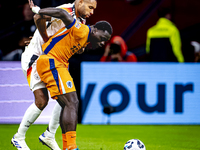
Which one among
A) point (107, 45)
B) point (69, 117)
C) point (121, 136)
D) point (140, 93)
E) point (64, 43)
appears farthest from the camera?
point (107, 45)

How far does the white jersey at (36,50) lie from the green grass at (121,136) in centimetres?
107

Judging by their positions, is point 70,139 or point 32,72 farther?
point 32,72

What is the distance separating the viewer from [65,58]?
411 centimetres

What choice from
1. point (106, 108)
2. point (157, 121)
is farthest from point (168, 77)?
point (106, 108)

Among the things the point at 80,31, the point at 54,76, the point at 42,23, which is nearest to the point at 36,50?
the point at 42,23

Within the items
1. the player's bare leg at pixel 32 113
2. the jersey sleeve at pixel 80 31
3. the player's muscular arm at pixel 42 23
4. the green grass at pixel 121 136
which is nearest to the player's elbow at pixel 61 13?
the jersey sleeve at pixel 80 31

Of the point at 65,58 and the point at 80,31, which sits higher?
the point at 80,31

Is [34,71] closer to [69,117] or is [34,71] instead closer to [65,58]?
[65,58]

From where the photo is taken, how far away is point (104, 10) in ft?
34.7

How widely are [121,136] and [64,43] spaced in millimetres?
2664

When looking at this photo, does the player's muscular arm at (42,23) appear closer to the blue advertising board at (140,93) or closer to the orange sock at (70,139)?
the orange sock at (70,139)

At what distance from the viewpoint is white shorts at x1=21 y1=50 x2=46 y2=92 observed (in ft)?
13.8

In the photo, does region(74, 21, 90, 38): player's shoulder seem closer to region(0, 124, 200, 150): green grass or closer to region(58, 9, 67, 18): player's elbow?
region(58, 9, 67, 18): player's elbow

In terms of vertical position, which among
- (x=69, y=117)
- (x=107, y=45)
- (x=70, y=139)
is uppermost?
(x=107, y=45)
